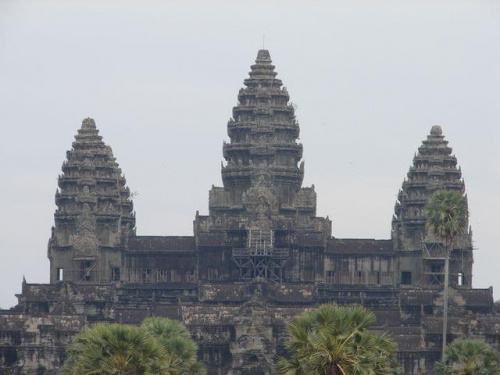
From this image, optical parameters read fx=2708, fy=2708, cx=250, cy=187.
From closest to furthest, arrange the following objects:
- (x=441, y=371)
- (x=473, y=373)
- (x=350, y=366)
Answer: (x=350, y=366) → (x=473, y=373) → (x=441, y=371)

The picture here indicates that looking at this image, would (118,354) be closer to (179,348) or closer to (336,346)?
(336,346)

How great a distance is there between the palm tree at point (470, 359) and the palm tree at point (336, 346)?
81.5 feet

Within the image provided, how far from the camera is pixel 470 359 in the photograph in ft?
557

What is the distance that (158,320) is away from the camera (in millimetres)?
186375

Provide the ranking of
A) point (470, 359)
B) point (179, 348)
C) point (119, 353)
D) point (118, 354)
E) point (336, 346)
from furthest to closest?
point (179, 348) < point (470, 359) < point (119, 353) < point (118, 354) < point (336, 346)

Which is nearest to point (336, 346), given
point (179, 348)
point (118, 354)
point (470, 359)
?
point (118, 354)

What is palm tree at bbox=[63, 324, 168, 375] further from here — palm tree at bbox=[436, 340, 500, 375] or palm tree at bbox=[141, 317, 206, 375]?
palm tree at bbox=[436, 340, 500, 375]

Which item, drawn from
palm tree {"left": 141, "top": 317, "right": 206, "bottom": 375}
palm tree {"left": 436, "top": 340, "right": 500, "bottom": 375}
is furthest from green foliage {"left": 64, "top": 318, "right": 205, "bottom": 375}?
palm tree {"left": 436, "top": 340, "right": 500, "bottom": 375}

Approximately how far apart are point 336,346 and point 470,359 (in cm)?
3129

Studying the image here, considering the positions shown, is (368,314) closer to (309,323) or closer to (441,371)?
(309,323)

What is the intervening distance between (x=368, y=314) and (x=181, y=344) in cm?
2966

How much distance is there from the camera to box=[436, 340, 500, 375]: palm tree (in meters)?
169

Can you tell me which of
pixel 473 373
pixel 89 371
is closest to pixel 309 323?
pixel 89 371

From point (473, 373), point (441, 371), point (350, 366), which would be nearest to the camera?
point (350, 366)
